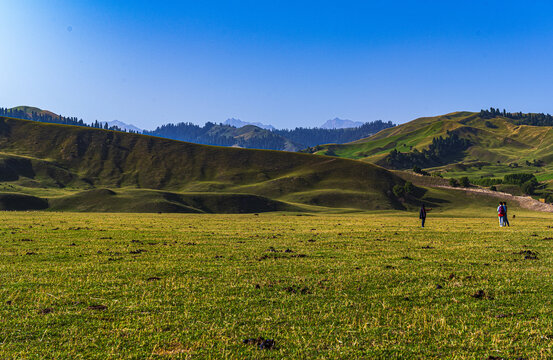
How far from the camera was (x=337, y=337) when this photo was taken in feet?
32.3

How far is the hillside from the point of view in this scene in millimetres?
115250

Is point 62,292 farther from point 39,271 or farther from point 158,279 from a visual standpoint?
point 39,271

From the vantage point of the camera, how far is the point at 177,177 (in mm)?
170125

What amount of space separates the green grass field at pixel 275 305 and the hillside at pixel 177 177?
85.9 m

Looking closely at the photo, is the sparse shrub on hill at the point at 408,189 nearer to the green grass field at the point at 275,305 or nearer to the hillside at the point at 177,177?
the hillside at the point at 177,177

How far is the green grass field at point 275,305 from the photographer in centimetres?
922

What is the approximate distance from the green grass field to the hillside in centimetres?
8590

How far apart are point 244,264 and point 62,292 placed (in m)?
8.73

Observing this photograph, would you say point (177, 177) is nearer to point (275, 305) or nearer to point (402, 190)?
point (402, 190)

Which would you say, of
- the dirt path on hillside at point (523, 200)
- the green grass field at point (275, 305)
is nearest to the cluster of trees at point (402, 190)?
the dirt path on hillside at point (523, 200)

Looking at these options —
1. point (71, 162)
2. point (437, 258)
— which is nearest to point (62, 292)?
point (437, 258)

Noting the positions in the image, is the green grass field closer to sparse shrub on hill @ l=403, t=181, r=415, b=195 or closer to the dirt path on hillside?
the dirt path on hillside

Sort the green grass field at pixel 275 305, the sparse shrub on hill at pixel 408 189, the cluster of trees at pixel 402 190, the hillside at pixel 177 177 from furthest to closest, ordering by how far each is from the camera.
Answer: the sparse shrub on hill at pixel 408 189 → the cluster of trees at pixel 402 190 → the hillside at pixel 177 177 → the green grass field at pixel 275 305

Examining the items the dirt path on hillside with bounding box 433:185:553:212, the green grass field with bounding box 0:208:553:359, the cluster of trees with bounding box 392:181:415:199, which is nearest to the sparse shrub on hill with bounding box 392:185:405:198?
the cluster of trees with bounding box 392:181:415:199
